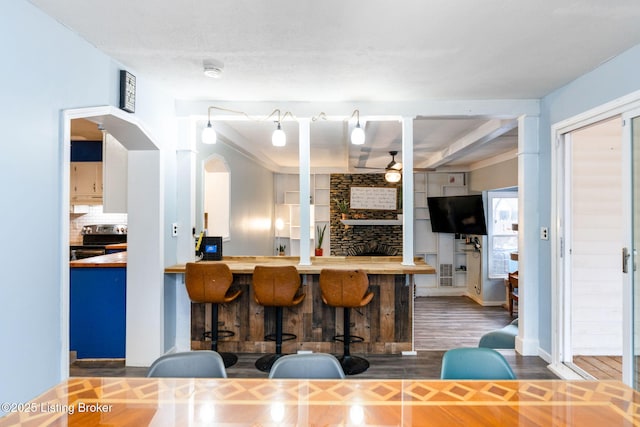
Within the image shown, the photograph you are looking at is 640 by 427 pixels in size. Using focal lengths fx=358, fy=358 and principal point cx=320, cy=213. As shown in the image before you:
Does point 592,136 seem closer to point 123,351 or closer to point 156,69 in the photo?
point 156,69

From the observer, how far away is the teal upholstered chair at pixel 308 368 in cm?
160

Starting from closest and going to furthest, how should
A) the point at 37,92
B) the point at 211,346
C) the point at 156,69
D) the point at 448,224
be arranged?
the point at 37,92, the point at 156,69, the point at 211,346, the point at 448,224

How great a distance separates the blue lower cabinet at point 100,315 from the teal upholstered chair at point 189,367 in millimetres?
2085

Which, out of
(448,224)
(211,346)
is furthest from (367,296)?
(448,224)

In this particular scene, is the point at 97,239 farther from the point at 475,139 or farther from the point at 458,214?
A: the point at 458,214

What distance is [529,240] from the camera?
3.58 meters

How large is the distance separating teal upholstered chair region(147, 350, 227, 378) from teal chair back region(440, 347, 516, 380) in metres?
1.04

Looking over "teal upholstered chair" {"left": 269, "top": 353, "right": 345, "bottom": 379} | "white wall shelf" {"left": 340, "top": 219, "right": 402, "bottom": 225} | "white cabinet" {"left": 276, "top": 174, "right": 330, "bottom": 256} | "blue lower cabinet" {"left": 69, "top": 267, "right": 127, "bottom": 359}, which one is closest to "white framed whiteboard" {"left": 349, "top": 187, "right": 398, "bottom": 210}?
"white wall shelf" {"left": 340, "top": 219, "right": 402, "bottom": 225}

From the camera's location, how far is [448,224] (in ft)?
22.6

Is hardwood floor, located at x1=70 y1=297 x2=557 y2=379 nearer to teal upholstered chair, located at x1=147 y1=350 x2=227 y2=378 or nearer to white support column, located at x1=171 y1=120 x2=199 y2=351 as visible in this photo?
white support column, located at x1=171 y1=120 x2=199 y2=351

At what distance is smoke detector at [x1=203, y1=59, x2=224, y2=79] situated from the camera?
8.66 ft

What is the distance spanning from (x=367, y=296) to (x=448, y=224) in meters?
4.20

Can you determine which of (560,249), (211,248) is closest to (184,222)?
(211,248)

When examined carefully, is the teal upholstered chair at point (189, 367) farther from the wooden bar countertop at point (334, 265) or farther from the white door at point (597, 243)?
the white door at point (597, 243)
